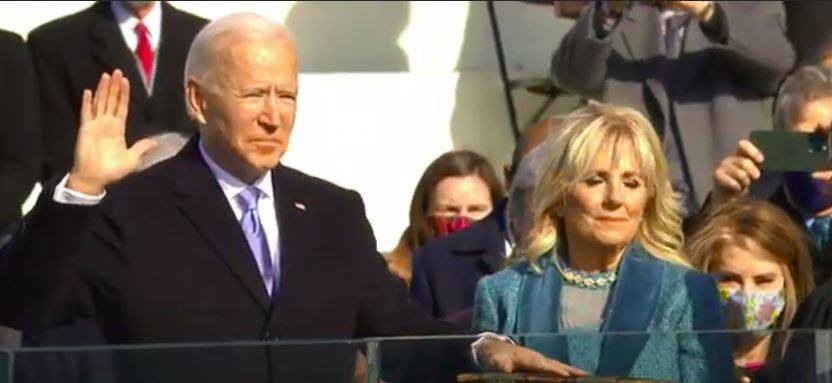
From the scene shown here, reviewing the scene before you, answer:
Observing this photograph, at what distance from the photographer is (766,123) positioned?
9086 mm

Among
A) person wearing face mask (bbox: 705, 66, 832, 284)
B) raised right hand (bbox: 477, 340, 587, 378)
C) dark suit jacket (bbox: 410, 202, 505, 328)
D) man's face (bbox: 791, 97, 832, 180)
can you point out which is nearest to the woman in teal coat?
raised right hand (bbox: 477, 340, 587, 378)

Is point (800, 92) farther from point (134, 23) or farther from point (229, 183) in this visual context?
point (134, 23)

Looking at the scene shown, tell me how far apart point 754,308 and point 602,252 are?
2.48ft

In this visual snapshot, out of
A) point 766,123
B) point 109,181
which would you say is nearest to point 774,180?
point 766,123

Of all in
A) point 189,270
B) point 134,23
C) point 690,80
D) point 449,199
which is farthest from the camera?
point 134,23

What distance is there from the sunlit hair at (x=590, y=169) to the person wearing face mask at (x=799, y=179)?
0.70 m

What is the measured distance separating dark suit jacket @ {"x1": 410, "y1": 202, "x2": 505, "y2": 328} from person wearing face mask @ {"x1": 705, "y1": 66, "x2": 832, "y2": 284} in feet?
2.25

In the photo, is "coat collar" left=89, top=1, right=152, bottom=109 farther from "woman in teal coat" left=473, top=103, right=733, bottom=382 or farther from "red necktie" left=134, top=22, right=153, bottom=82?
"woman in teal coat" left=473, top=103, right=733, bottom=382

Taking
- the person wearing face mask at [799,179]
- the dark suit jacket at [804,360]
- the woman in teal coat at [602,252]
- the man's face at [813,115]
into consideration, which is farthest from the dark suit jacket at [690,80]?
the dark suit jacket at [804,360]

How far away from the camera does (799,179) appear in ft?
26.0

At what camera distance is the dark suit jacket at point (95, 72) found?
9.12 m

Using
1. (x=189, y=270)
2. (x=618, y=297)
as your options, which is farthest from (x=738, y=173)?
(x=189, y=270)

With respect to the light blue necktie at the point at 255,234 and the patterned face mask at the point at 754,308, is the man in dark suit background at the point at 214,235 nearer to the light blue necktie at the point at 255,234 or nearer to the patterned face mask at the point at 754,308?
the light blue necktie at the point at 255,234

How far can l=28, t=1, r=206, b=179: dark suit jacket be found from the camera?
912cm
